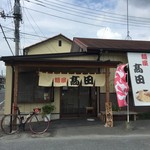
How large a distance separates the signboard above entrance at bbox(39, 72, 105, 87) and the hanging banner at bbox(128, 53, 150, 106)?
1.71 m

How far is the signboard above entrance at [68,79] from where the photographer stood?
1241 centimetres

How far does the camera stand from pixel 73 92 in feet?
48.1

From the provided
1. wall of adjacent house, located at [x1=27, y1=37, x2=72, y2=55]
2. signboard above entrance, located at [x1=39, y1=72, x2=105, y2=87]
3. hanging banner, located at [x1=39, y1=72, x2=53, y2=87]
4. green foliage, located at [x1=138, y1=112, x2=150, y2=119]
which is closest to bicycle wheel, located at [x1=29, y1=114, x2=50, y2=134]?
hanging banner, located at [x1=39, y1=72, x2=53, y2=87]

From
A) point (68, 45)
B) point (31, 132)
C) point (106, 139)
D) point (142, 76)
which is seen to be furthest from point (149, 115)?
point (68, 45)

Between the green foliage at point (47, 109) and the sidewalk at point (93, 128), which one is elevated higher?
the green foliage at point (47, 109)

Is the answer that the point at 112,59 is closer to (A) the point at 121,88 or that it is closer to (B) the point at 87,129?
(A) the point at 121,88

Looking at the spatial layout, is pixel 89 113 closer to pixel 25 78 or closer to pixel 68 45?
pixel 25 78

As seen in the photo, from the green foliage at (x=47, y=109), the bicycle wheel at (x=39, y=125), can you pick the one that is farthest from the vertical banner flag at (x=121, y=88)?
the green foliage at (x=47, y=109)

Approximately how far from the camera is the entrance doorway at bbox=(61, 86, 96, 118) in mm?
14484

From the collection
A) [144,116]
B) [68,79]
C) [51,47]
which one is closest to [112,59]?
[68,79]

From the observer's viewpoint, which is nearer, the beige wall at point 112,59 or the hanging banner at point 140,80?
the hanging banner at point 140,80

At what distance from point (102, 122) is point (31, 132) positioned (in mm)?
3747

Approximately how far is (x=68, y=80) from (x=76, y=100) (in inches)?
98.9

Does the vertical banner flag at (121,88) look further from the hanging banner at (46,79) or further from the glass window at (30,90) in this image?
the glass window at (30,90)
